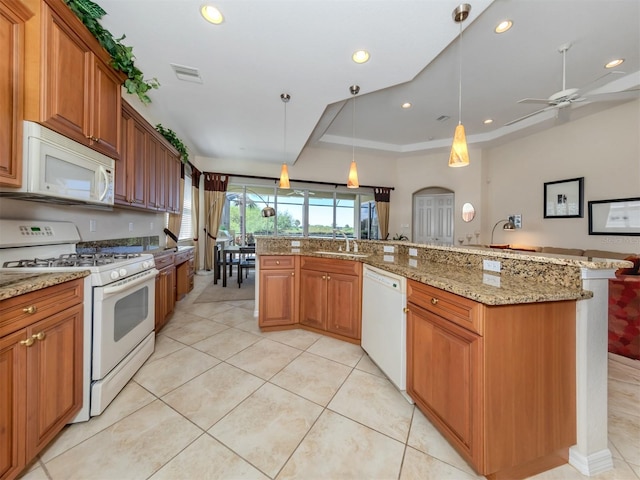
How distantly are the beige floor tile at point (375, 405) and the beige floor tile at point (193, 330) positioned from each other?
160 centimetres

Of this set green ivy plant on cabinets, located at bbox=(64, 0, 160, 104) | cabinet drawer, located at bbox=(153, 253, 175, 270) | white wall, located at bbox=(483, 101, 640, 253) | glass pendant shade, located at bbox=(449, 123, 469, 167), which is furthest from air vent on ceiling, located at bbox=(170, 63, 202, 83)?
white wall, located at bbox=(483, 101, 640, 253)

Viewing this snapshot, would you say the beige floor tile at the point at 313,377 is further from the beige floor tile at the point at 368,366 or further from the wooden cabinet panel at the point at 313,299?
the wooden cabinet panel at the point at 313,299

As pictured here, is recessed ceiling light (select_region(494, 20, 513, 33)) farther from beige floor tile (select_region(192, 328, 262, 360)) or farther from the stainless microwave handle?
beige floor tile (select_region(192, 328, 262, 360))

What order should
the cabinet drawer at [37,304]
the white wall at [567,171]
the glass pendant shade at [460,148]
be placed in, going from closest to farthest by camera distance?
the cabinet drawer at [37,304], the glass pendant shade at [460,148], the white wall at [567,171]

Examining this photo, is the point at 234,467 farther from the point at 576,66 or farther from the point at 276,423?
the point at 576,66

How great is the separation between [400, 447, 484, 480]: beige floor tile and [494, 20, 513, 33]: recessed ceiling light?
366 centimetres

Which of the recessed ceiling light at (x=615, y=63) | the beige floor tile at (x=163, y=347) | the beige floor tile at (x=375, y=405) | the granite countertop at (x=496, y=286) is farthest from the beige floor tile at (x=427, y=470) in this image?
the recessed ceiling light at (x=615, y=63)

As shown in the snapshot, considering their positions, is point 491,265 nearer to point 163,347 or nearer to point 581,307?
point 581,307

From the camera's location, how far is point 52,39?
1329 mm

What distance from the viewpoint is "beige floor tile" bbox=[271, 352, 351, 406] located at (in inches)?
65.6

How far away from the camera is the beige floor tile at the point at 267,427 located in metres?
1.21

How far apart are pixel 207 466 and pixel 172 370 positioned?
39.0 inches

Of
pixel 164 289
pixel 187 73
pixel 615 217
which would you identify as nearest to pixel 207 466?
pixel 164 289

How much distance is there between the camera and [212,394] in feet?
5.37
